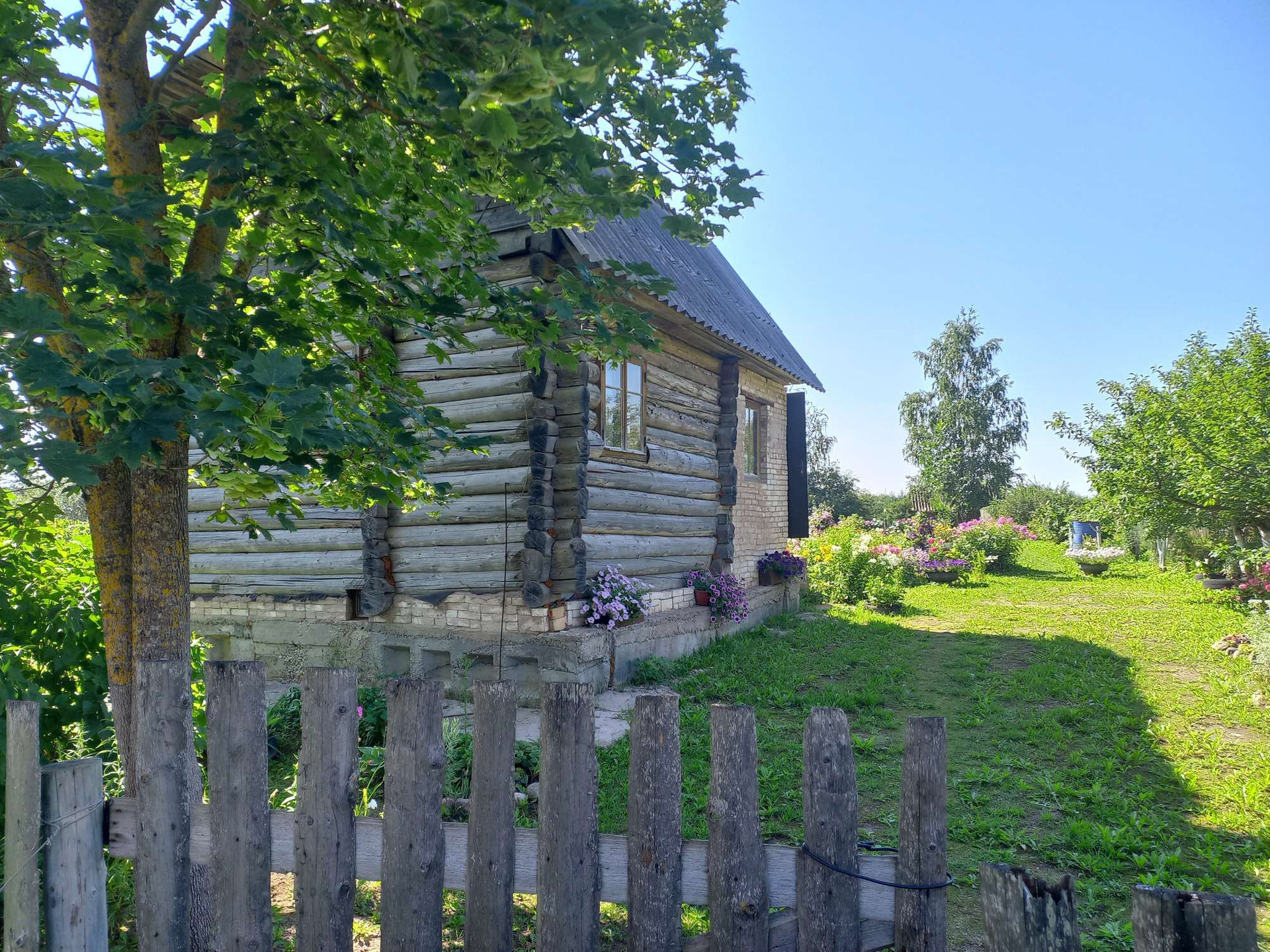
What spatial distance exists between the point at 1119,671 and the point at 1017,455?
88.6 feet

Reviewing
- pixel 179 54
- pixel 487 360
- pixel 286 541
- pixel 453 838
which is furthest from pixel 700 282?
pixel 453 838

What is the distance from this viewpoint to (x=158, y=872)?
86.5 inches

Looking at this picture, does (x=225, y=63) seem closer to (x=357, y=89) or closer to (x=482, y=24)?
(x=357, y=89)

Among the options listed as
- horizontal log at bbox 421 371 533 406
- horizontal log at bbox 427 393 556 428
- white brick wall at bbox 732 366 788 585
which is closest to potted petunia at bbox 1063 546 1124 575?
white brick wall at bbox 732 366 788 585

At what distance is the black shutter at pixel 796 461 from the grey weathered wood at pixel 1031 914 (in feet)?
37.4

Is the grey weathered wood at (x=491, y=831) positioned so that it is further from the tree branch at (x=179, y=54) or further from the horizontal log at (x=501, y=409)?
the horizontal log at (x=501, y=409)

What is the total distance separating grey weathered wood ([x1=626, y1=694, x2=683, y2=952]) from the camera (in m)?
1.92

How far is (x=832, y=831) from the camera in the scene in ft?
6.14

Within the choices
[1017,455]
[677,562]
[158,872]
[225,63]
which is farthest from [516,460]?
[1017,455]

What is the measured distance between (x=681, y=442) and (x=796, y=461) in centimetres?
430

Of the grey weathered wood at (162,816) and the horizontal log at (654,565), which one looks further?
the horizontal log at (654,565)

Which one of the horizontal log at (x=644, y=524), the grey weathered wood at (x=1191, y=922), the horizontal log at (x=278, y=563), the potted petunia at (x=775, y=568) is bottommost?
the potted petunia at (x=775, y=568)

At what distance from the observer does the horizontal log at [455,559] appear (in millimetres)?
6668

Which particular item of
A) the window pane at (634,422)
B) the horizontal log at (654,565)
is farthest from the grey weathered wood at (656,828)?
the window pane at (634,422)
